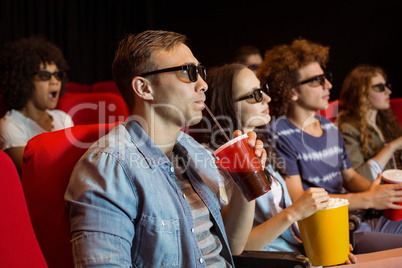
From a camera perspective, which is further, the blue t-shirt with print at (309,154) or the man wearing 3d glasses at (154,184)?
the blue t-shirt with print at (309,154)

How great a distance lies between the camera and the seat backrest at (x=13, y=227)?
970 millimetres

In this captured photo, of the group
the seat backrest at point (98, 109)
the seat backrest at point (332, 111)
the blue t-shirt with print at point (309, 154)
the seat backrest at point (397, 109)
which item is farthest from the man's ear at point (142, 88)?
the seat backrest at point (397, 109)

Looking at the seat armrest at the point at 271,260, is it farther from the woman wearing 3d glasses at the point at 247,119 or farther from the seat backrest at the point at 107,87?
the seat backrest at the point at 107,87

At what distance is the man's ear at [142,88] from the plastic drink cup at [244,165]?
0.93ft

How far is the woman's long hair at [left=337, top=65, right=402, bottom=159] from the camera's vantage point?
Result: 2843mm

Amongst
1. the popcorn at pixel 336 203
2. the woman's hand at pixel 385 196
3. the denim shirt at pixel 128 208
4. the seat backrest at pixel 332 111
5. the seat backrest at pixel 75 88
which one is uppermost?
the seat backrest at pixel 75 88

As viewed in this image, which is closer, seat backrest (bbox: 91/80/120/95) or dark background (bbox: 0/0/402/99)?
seat backrest (bbox: 91/80/120/95)

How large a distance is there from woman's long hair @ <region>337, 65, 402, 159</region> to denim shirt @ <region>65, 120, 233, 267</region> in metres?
1.90

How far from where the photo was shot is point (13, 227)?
3.24ft

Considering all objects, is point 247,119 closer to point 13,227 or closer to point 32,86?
point 13,227

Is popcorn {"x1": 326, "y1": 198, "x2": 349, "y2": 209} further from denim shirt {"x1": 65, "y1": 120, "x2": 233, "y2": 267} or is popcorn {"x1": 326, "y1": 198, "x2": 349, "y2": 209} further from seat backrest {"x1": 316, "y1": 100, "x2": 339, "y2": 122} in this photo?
seat backrest {"x1": 316, "y1": 100, "x2": 339, "y2": 122}

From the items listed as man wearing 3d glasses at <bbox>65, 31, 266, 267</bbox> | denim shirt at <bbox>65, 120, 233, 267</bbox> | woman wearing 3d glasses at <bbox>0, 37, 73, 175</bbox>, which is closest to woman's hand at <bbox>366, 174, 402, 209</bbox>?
man wearing 3d glasses at <bbox>65, 31, 266, 267</bbox>

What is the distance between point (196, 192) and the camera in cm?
→ 141

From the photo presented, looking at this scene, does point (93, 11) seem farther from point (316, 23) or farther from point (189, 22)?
point (316, 23)
